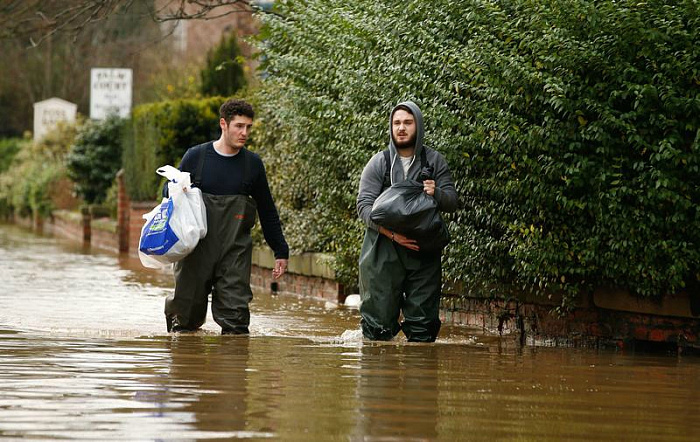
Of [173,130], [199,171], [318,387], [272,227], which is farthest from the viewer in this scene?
[173,130]

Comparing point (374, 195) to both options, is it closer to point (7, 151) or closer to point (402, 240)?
point (402, 240)

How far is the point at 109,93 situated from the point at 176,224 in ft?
72.0

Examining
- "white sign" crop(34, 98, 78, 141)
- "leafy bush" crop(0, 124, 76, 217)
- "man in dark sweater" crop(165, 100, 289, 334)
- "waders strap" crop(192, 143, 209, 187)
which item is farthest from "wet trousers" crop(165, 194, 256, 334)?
"white sign" crop(34, 98, 78, 141)

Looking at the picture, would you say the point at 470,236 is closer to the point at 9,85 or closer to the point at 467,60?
the point at 467,60

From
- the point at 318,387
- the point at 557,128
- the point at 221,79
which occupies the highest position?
the point at 221,79

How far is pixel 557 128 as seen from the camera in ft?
30.9

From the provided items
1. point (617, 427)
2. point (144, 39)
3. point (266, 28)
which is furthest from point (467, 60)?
point (144, 39)

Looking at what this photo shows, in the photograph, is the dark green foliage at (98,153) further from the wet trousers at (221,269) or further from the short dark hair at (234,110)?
the short dark hair at (234,110)

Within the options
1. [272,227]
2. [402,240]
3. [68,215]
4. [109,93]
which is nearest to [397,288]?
[402,240]

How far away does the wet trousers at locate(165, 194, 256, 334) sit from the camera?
988 centimetres

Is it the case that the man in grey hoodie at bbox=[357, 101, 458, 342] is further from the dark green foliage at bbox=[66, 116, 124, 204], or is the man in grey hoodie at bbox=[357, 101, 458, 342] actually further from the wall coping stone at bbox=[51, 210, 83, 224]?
the wall coping stone at bbox=[51, 210, 83, 224]

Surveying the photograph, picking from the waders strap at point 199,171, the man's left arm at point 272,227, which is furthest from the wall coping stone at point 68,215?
the waders strap at point 199,171

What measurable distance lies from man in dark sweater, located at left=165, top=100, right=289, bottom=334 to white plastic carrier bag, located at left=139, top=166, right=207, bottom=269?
13cm

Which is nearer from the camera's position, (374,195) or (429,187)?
(429,187)
